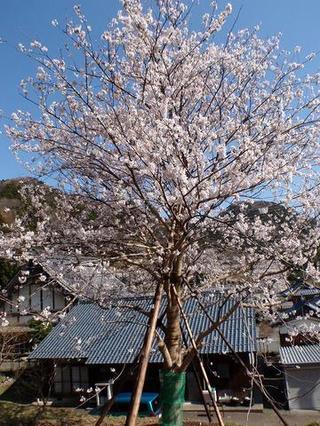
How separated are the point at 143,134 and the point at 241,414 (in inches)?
472

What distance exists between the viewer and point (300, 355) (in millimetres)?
16156

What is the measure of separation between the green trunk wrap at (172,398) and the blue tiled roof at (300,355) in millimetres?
10810

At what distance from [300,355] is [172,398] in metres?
12.1

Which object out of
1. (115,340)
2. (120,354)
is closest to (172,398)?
(120,354)

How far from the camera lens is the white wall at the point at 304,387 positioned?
1551 cm

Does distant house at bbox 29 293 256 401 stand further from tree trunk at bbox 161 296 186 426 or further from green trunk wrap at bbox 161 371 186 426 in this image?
green trunk wrap at bbox 161 371 186 426

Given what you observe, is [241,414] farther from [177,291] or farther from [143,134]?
[143,134]

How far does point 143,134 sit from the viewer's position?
17.4 ft

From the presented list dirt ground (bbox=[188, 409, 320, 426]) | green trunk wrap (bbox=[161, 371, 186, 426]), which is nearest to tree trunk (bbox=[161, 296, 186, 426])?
green trunk wrap (bbox=[161, 371, 186, 426])

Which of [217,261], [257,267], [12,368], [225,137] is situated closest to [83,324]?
[12,368]

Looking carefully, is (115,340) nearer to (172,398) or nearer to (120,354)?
(120,354)

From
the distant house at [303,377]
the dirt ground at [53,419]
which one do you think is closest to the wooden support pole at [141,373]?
the dirt ground at [53,419]

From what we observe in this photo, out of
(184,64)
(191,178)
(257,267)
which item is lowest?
(257,267)

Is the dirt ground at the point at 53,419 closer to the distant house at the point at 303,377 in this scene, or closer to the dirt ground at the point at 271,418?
the dirt ground at the point at 271,418
